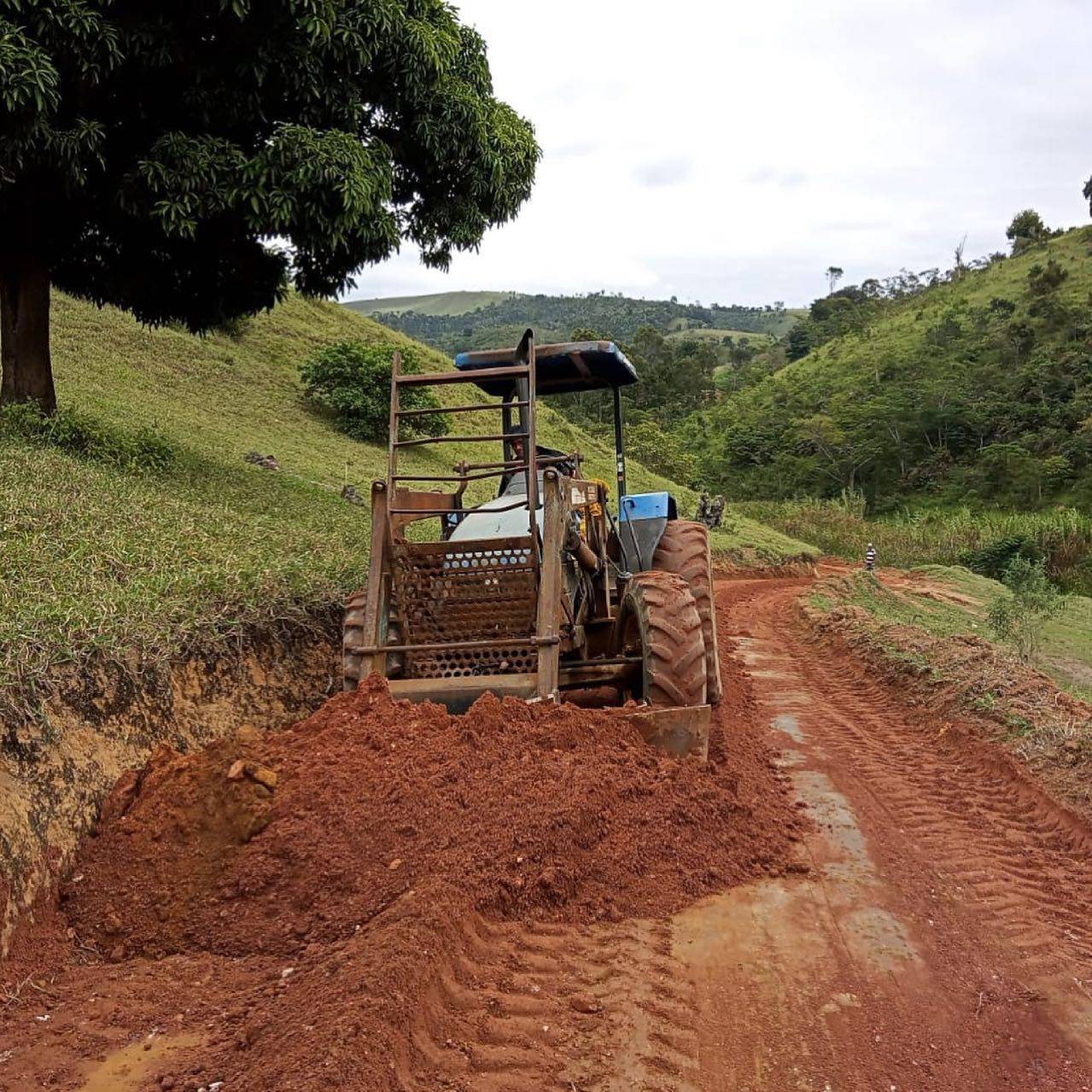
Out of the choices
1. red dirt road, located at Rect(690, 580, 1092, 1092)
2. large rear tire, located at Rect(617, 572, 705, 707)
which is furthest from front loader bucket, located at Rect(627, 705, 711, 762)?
red dirt road, located at Rect(690, 580, 1092, 1092)

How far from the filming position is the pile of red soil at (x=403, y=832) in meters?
3.85

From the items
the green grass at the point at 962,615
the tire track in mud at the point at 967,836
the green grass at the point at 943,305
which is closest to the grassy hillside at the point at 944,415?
the green grass at the point at 943,305

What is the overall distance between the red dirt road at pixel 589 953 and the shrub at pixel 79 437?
673 centimetres

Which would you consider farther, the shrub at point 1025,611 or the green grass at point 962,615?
the shrub at point 1025,611

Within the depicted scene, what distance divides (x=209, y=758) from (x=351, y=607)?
1.62 meters

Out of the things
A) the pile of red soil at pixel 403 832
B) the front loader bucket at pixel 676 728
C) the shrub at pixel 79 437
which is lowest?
the pile of red soil at pixel 403 832

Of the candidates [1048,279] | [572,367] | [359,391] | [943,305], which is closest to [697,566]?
[572,367]

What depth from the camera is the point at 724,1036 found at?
3.24 meters

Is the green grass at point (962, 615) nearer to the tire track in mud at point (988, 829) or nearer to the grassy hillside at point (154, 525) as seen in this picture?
the tire track in mud at point (988, 829)

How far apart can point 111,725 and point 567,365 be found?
407 centimetres

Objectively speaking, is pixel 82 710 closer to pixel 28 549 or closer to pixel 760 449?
pixel 28 549

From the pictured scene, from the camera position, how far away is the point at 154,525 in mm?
7668

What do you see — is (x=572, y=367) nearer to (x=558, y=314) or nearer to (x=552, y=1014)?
(x=552, y=1014)

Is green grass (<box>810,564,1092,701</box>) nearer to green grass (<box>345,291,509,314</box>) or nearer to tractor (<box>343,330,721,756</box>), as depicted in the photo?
tractor (<box>343,330,721,756</box>)
